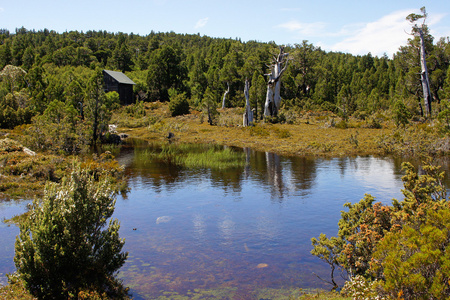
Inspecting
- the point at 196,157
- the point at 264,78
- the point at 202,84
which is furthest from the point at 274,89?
the point at 202,84

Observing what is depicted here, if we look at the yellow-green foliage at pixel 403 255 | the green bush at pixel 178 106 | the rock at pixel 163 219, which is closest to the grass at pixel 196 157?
the rock at pixel 163 219

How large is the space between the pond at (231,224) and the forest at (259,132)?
4.39 ft

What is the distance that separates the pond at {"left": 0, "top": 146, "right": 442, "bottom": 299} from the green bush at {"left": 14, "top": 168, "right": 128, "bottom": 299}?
5.33 ft

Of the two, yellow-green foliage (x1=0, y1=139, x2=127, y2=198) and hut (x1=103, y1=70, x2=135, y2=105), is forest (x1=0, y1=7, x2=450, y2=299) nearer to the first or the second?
yellow-green foliage (x1=0, y1=139, x2=127, y2=198)

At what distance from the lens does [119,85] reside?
267ft

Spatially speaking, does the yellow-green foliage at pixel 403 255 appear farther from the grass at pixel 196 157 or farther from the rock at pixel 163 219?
the grass at pixel 196 157

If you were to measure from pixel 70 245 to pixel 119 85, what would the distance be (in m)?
76.8

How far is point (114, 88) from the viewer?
81.4 meters

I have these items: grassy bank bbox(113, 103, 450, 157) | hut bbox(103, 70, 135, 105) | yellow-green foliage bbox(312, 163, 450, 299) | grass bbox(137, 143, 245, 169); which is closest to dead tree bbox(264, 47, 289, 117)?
grassy bank bbox(113, 103, 450, 157)

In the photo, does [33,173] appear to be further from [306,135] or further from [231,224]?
[306,135]

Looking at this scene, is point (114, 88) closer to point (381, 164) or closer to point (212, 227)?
point (381, 164)

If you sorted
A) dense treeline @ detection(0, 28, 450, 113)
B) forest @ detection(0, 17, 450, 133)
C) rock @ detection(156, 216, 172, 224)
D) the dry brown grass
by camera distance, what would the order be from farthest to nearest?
dense treeline @ detection(0, 28, 450, 113)
forest @ detection(0, 17, 450, 133)
the dry brown grass
rock @ detection(156, 216, 172, 224)

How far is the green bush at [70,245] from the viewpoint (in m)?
8.81

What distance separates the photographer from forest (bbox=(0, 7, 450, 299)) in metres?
8.11
